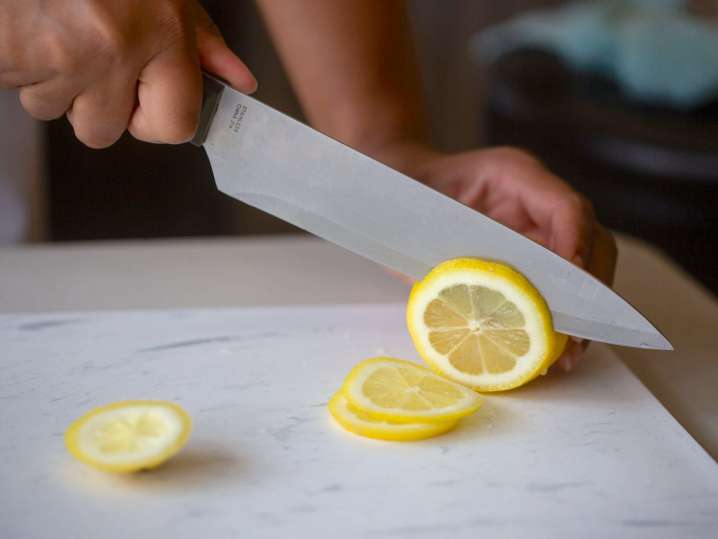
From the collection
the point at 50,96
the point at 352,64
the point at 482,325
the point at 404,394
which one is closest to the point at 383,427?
the point at 404,394

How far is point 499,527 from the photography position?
822mm

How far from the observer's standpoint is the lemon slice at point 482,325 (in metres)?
1.02

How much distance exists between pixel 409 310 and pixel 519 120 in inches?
70.6

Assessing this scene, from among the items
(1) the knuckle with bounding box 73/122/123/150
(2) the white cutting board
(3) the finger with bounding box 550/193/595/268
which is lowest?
(2) the white cutting board

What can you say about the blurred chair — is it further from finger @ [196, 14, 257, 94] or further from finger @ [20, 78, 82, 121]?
finger @ [20, 78, 82, 121]

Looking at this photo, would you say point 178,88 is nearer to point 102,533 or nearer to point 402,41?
point 102,533

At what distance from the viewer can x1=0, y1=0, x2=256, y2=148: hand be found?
0.96 metres

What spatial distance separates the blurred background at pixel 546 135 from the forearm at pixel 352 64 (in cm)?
47

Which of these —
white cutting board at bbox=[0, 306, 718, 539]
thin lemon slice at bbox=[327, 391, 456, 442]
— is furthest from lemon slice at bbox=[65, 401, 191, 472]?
thin lemon slice at bbox=[327, 391, 456, 442]

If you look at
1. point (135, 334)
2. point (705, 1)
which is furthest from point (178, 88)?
point (705, 1)

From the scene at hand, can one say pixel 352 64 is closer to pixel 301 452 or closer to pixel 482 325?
pixel 482 325

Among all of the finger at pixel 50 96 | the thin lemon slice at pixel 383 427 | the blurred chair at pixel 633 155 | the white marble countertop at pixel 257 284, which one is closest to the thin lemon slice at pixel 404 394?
the thin lemon slice at pixel 383 427

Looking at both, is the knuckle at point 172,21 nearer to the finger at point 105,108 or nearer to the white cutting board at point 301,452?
the finger at point 105,108

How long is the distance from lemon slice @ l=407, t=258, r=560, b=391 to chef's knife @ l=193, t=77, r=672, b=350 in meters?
0.04
